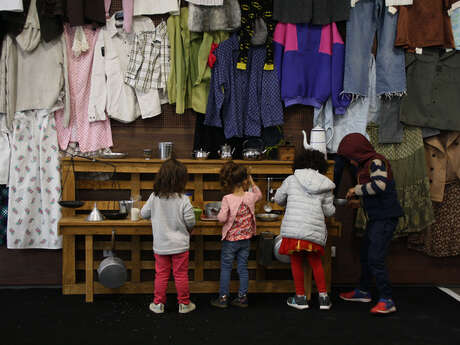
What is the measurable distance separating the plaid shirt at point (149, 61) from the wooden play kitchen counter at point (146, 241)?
0.66m

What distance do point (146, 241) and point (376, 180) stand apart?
1.95 m

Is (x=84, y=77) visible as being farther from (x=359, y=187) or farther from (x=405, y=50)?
(x=405, y=50)

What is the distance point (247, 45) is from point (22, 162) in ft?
6.87

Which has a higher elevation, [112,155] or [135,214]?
[112,155]

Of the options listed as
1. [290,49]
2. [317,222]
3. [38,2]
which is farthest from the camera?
[290,49]

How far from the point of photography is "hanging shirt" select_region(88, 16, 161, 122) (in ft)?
12.8

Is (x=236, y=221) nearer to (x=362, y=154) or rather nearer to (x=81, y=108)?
(x=362, y=154)

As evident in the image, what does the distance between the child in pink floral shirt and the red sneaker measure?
940 mm

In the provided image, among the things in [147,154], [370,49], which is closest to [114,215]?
[147,154]

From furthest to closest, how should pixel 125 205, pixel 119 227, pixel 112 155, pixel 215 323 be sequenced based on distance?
pixel 112 155, pixel 125 205, pixel 119 227, pixel 215 323

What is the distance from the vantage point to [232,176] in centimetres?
336

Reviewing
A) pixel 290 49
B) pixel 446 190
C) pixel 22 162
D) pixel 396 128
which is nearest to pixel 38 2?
pixel 22 162

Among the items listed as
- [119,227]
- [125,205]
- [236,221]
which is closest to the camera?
[236,221]

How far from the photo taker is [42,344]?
2.86m
